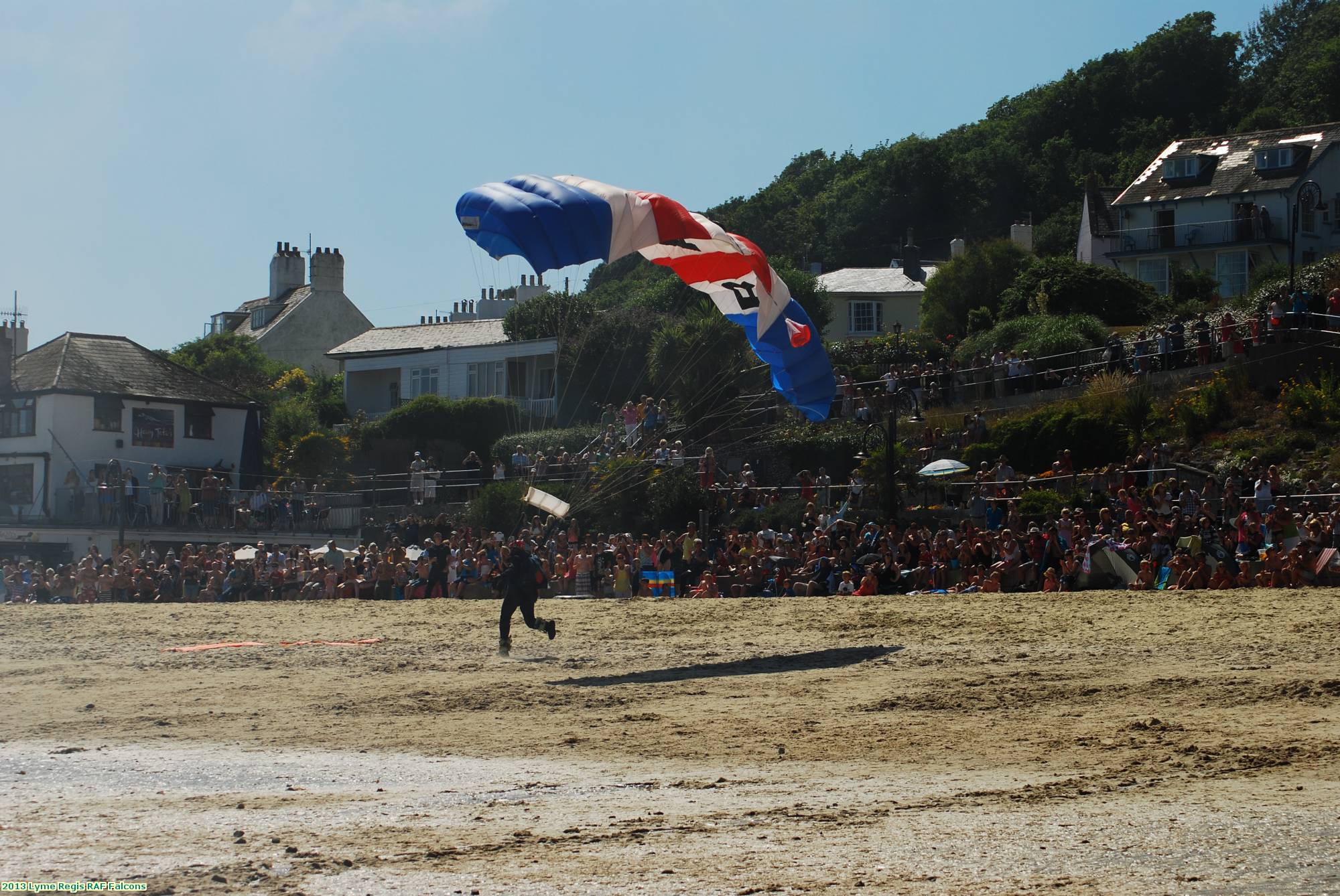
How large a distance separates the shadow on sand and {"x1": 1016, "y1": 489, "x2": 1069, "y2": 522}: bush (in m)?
8.38

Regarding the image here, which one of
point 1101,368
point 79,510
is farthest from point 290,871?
point 79,510

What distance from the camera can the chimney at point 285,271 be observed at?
6444 cm

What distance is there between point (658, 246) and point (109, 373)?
28.6m

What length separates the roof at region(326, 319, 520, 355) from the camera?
159ft

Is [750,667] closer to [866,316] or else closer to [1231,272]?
[1231,272]

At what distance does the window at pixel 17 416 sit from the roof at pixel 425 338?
1443cm

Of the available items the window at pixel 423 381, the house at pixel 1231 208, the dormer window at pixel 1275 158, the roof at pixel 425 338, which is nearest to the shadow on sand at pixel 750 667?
the roof at pixel 425 338

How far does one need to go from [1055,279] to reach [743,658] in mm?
29293

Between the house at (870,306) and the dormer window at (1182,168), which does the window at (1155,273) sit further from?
the house at (870,306)

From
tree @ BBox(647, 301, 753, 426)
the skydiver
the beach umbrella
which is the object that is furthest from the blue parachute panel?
tree @ BBox(647, 301, 753, 426)

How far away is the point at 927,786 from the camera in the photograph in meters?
7.86

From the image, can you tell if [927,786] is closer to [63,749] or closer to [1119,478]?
[63,749]

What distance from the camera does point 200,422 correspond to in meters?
40.5

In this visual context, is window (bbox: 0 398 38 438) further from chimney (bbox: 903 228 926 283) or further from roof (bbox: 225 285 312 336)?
chimney (bbox: 903 228 926 283)
